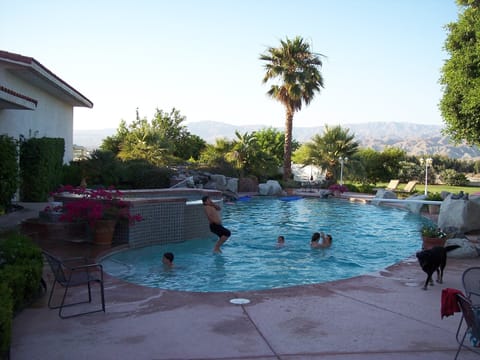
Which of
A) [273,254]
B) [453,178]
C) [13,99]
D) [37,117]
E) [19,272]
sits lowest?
[273,254]

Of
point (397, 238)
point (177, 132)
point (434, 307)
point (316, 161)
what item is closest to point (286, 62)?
point (316, 161)

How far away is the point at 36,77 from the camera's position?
1496 cm

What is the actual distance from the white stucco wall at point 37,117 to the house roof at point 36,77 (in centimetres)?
25

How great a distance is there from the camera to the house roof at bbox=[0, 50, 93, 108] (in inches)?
506

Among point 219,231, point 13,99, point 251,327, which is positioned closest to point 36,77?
point 13,99

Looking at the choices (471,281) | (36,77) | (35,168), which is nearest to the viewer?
(471,281)

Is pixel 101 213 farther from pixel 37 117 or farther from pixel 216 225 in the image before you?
pixel 37 117

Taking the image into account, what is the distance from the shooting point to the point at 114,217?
10.2m

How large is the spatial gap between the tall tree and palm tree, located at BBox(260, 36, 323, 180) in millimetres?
16111

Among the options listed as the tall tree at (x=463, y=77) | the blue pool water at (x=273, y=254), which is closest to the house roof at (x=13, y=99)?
the blue pool water at (x=273, y=254)

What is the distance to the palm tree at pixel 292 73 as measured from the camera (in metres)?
32.6

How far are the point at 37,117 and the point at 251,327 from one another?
572 inches

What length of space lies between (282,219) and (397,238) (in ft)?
15.4

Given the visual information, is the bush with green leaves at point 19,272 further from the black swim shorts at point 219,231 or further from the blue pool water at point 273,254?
the black swim shorts at point 219,231
